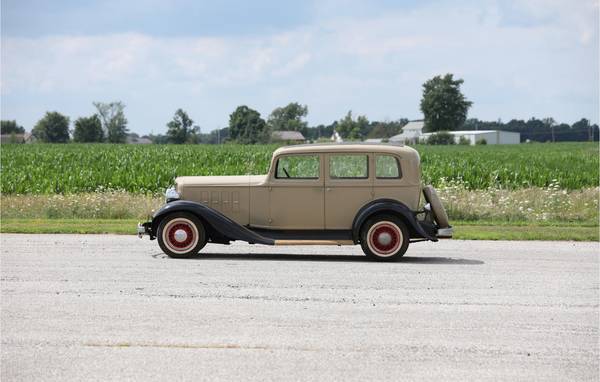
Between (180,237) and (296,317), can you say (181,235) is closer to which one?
(180,237)

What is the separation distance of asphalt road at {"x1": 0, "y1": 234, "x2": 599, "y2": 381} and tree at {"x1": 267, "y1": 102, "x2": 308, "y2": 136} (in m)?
153

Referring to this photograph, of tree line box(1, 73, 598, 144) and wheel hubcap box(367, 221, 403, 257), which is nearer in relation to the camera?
wheel hubcap box(367, 221, 403, 257)

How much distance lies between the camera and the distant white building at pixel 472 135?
148250 mm

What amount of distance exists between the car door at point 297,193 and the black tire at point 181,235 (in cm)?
114

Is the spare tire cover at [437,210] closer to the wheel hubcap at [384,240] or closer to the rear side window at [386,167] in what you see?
the rear side window at [386,167]

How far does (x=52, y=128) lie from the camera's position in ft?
502

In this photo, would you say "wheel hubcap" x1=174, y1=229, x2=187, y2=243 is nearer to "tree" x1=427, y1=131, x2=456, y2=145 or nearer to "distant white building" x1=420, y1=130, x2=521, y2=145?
"tree" x1=427, y1=131, x2=456, y2=145

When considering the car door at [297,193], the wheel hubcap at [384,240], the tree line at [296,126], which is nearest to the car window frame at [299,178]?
the car door at [297,193]

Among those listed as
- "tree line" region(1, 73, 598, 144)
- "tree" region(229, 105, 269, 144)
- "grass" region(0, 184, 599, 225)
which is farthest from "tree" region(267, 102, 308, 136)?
"grass" region(0, 184, 599, 225)

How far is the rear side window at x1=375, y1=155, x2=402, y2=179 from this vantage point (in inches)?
487

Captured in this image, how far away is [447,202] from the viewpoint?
20016mm

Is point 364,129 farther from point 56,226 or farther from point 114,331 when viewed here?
point 114,331

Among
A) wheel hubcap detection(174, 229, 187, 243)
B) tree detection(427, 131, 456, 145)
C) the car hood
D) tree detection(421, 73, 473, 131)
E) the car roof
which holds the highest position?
tree detection(421, 73, 473, 131)

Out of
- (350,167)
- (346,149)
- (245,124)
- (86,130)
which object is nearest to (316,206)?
(350,167)
